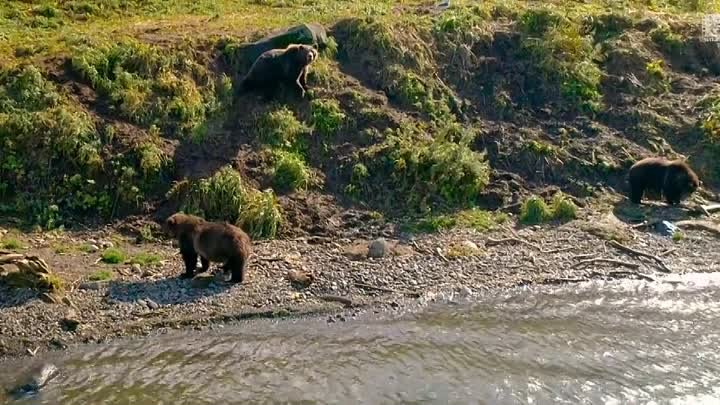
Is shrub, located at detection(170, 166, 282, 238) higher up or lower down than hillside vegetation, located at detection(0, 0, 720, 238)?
lower down

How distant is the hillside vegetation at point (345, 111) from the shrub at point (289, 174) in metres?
0.04

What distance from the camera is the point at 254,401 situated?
10.1m

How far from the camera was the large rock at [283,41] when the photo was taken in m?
18.0

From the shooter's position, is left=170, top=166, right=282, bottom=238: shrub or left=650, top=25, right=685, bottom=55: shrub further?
left=650, top=25, right=685, bottom=55: shrub

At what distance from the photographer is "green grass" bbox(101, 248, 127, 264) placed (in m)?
13.4

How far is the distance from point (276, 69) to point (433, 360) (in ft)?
27.0

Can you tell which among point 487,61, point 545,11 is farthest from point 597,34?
point 487,61

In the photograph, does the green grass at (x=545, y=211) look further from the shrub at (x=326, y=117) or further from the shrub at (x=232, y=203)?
the shrub at (x=232, y=203)

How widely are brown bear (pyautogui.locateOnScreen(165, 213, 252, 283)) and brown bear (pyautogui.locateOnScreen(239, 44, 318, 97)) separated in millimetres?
4936

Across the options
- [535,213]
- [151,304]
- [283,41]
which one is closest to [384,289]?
[151,304]

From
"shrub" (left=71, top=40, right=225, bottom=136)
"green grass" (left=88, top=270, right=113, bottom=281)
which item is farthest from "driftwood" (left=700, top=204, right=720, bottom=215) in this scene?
"green grass" (left=88, top=270, right=113, bottom=281)

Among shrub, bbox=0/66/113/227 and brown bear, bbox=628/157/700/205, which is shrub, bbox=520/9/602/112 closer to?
brown bear, bbox=628/157/700/205

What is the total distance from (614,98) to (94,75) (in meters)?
11.9

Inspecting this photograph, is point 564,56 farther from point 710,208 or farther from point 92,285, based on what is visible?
point 92,285
